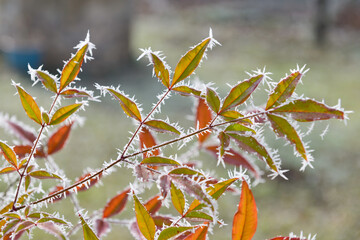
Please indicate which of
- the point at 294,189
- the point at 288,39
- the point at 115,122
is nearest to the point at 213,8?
the point at 288,39

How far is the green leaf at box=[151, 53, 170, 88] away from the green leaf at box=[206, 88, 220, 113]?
35 millimetres

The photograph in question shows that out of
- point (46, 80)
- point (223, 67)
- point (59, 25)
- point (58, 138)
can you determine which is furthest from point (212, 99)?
point (223, 67)

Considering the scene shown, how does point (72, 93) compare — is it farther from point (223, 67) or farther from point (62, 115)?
point (223, 67)

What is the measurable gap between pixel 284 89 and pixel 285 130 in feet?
0.10

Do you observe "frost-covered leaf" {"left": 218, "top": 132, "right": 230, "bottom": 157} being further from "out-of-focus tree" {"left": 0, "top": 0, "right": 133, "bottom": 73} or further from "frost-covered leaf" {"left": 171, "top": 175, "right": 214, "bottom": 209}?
"out-of-focus tree" {"left": 0, "top": 0, "right": 133, "bottom": 73}

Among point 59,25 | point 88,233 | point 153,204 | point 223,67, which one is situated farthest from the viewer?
point 223,67

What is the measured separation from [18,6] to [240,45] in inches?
116

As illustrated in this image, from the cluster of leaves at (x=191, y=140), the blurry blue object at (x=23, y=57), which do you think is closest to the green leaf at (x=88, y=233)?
the cluster of leaves at (x=191, y=140)

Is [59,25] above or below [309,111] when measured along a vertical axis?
above

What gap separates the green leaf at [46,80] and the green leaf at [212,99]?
0.39ft

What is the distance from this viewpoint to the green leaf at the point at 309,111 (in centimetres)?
35

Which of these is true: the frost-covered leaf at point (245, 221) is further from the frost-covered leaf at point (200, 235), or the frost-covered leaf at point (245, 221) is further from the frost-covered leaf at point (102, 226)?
the frost-covered leaf at point (102, 226)

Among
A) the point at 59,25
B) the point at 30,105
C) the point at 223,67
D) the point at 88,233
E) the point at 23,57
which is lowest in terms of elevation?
the point at 88,233

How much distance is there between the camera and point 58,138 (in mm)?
556
